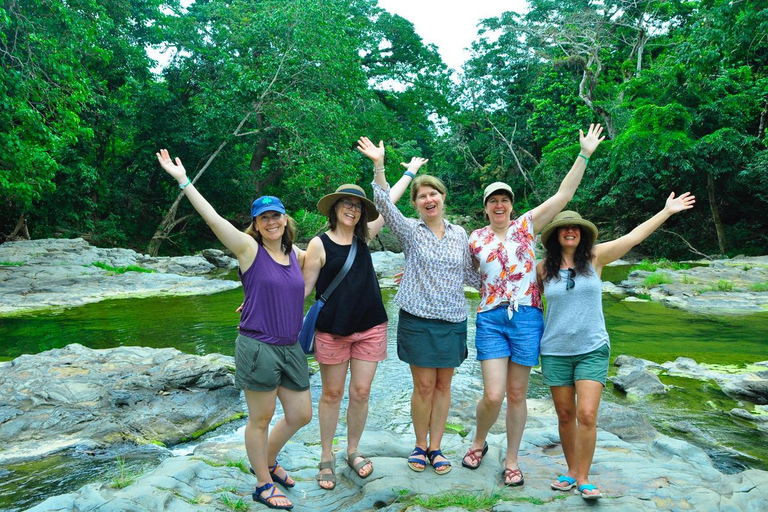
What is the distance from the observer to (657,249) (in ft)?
77.2

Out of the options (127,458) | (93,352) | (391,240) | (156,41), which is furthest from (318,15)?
(127,458)

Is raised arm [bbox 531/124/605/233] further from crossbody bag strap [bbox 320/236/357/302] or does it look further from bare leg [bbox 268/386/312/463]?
bare leg [bbox 268/386/312/463]

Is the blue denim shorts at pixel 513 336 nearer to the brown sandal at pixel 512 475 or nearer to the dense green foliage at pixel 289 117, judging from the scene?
the brown sandal at pixel 512 475

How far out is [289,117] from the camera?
21.7 m

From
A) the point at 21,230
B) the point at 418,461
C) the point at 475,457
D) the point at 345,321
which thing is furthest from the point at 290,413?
the point at 21,230

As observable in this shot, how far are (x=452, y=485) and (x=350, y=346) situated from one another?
1006 millimetres

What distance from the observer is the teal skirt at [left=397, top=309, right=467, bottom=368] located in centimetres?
347

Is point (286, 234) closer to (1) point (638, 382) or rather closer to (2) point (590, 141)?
(2) point (590, 141)

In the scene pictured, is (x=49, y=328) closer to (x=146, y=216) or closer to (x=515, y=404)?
(x=515, y=404)

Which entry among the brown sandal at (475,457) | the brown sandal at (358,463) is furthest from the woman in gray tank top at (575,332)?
the brown sandal at (358,463)

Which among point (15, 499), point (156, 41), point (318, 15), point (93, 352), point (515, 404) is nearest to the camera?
point (515, 404)

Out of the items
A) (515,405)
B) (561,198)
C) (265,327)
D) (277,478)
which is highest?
(561,198)

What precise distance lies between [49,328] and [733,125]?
68.7ft

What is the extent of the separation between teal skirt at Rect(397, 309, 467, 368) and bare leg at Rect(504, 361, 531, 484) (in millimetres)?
345
